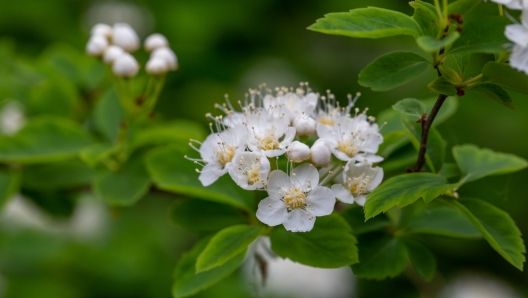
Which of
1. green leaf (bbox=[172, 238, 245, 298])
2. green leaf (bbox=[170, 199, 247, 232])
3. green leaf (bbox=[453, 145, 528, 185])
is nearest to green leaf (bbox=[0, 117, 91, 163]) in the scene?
green leaf (bbox=[170, 199, 247, 232])

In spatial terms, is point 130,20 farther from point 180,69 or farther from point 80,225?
point 80,225

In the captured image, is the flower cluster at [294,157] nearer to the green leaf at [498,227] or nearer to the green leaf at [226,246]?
the green leaf at [226,246]

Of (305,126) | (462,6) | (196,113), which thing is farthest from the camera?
(196,113)

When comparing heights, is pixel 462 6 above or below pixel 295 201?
above

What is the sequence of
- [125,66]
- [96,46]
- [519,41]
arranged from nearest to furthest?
1. [519,41]
2. [125,66]
3. [96,46]

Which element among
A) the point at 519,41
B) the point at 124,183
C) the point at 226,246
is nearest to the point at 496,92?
the point at 519,41

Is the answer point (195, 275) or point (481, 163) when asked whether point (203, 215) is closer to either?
point (195, 275)
